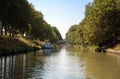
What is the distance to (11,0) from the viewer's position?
58.2 m

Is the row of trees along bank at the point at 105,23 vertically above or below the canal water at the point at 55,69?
above

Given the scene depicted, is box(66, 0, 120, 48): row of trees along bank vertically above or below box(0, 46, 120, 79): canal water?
above

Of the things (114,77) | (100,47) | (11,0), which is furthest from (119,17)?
(114,77)

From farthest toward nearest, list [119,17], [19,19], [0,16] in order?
[119,17] < [19,19] < [0,16]

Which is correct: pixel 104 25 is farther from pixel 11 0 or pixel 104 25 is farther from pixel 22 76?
pixel 22 76

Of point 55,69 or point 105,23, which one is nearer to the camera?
point 55,69

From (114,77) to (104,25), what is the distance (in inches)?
2772

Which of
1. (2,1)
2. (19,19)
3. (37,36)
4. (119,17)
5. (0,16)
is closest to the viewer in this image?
(2,1)

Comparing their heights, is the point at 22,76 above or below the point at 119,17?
below

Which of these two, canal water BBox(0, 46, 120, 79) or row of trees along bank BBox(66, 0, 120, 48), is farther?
row of trees along bank BBox(66, 0, 120, 48)

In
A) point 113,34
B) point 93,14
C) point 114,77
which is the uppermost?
point 93,14

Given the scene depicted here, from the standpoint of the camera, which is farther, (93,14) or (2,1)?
(93,14)

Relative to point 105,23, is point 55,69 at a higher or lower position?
lower

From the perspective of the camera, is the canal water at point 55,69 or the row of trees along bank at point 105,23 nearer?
the canal water at point 55,69
